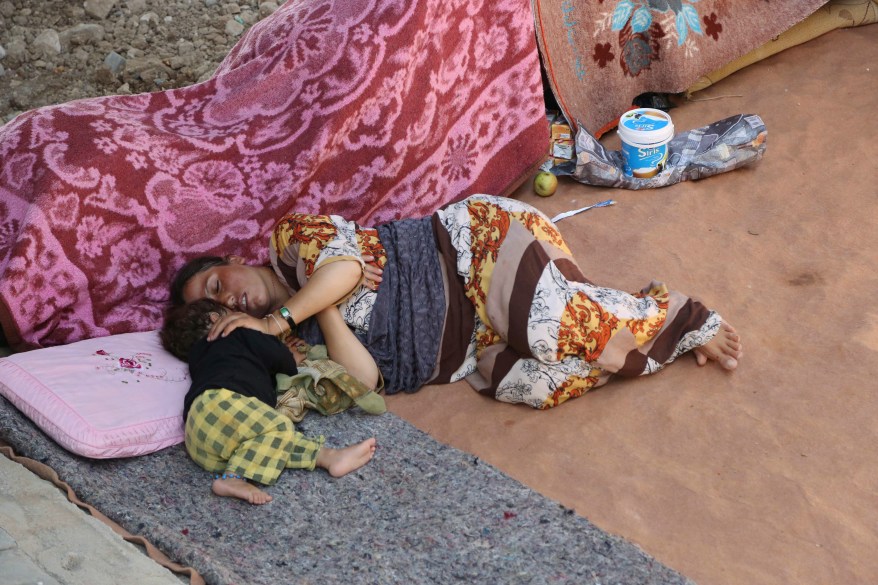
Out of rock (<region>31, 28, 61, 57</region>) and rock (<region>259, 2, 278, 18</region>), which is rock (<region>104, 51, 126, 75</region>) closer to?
rock (<region>31, 28, 61, 57</region>)

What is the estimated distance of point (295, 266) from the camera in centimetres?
310

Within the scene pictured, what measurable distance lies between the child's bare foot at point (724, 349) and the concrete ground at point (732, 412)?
5 cm

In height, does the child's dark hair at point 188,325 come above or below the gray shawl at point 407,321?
above

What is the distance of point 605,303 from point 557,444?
452mm

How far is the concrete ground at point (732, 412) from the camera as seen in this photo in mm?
2309

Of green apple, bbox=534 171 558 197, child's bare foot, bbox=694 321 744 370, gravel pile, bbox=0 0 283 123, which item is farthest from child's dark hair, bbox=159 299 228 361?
gravel pile, bbox=0 0 283 123

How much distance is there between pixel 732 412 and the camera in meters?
2.81

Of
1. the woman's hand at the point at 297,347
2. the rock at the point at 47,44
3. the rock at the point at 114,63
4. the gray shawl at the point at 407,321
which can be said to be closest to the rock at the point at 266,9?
the rock at the point at 114,63

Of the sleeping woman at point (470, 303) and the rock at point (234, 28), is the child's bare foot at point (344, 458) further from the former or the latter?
the rock at point (234, 28)

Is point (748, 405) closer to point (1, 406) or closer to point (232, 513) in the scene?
point (232, 513)

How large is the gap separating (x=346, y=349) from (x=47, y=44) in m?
3.43

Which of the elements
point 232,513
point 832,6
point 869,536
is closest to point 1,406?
point 232,513

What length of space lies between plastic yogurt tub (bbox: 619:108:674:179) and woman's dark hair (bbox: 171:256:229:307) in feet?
5.90

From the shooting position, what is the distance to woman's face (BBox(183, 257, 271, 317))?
304 cm
